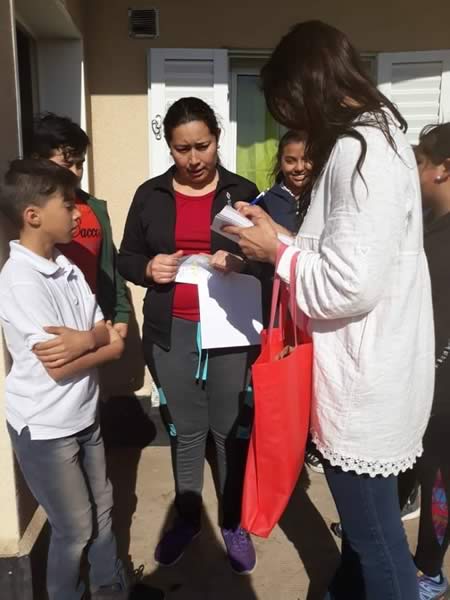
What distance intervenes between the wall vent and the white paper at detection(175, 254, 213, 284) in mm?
1920

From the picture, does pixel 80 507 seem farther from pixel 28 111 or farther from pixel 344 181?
pixel 28 111

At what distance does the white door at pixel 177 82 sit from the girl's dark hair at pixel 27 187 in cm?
174

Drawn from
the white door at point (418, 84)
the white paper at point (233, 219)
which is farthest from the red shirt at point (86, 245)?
the white door at point (418, 84)

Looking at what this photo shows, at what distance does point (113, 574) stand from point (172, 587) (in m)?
0.39

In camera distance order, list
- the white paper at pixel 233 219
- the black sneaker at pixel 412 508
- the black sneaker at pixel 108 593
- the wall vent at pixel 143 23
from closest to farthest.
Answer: the white paper at pixel 233 219, the black sneaker at pixel 108 593, the black sneaker at pixel 412 508, the wall vent at pixel 143 23

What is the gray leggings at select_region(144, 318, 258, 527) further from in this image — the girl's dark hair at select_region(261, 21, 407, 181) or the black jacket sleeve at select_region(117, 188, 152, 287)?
the girl's dark hair at select_region(261, 21, 407, 181)

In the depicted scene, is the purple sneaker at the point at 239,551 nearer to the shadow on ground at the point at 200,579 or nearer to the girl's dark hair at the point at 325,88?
the shadow on ground at the point at 200,579

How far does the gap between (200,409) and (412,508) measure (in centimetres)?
131

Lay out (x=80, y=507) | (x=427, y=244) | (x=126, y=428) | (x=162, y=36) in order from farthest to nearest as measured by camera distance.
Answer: (x=126, y=428)
(x=162, y=36)
(x=427, y=244)
(x=80, y=507)

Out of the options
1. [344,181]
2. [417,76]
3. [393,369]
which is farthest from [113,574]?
[417,76]

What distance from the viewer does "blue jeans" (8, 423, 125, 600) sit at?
169 centimetres

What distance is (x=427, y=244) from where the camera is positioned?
1.99m

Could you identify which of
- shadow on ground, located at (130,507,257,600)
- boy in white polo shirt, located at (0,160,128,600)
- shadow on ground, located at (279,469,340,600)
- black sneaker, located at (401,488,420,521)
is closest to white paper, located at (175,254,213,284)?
boy in white polo shirt, located at (0,160,128,600)

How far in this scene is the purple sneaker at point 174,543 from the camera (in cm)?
241
